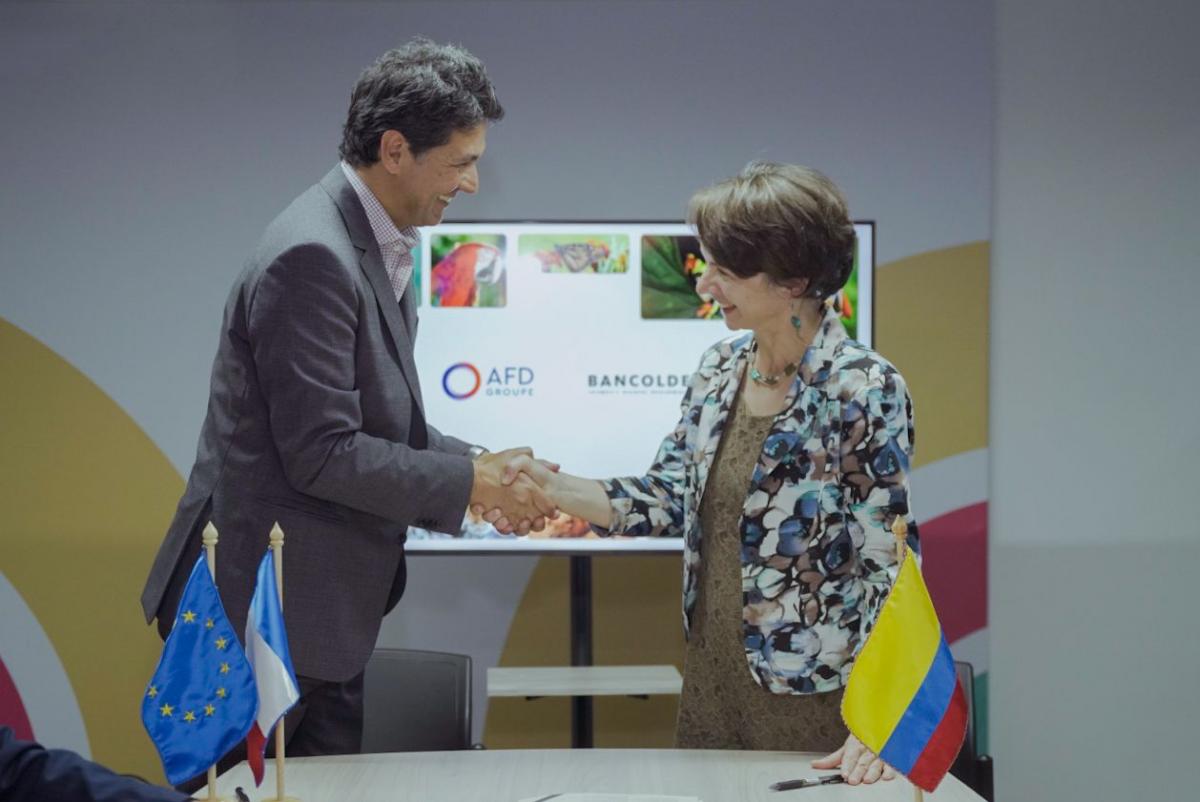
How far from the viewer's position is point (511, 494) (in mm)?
2744

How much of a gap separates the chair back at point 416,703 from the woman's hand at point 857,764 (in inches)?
54.6

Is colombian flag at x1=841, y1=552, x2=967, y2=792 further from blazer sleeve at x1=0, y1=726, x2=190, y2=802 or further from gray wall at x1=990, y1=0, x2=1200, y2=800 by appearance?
gray wall at x1=990, y1=0, x2=1200, y2=800

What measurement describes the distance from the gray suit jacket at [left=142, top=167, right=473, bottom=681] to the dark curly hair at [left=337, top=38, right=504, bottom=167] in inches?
8.5

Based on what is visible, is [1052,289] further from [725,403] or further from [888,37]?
[725,403]

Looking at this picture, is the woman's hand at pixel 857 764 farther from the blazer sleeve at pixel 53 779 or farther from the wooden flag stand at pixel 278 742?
the blazer sleeve at pixel 53 779

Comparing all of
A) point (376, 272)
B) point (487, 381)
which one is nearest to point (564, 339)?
point (487, 381)

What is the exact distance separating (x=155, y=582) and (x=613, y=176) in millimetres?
2327

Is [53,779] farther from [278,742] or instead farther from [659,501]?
[659,501]

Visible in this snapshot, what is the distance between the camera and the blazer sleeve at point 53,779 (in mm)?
1429

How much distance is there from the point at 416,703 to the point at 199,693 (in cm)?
156

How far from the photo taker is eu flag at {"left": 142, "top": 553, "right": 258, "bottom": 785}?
5.70 ft

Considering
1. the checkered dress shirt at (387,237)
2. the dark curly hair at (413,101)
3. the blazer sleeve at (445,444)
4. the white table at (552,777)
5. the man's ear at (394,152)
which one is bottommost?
the white table at (552,777)

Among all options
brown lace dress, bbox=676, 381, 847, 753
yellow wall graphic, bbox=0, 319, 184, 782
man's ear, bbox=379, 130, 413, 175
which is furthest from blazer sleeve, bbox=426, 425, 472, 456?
yellow wall graphic, bbox=0, 319, 184, 782

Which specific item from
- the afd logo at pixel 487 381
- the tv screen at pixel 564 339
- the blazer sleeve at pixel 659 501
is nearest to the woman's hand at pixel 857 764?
the blazer sleeve at pixel 659 501
